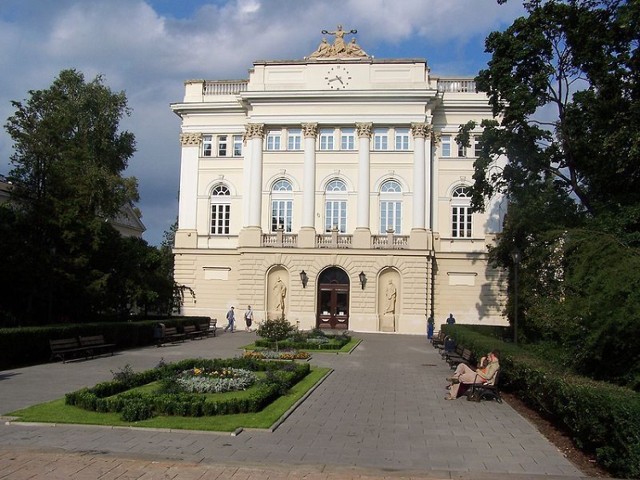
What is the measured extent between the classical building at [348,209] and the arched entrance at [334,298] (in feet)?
0.25

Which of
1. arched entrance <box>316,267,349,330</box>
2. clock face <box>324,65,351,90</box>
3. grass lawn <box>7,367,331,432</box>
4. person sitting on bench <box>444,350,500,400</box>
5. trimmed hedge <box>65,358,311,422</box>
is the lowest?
grass lawn <box>7,367,331,432</box>

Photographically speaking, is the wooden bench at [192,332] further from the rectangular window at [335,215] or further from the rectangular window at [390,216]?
the rectangular window at [390,216]

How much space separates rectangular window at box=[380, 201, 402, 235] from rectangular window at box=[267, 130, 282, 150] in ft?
29.8

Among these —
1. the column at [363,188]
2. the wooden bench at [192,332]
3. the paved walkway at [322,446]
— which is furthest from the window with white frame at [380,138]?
the paved walkway at [322,446]

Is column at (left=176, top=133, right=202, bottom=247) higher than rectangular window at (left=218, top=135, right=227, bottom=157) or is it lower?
lower

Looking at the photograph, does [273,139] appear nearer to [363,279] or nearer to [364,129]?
[364,129]

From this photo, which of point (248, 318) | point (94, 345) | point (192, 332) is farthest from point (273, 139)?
point (94, 345)

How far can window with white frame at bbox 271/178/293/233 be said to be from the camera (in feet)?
165

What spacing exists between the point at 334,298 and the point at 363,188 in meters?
8.15

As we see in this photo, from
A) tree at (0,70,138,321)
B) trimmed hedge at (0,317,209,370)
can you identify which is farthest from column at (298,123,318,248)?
trimmed hedge at (0,317,209,370)

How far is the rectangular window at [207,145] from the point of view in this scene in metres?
53.5

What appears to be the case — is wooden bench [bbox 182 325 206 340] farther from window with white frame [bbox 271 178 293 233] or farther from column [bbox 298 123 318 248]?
window with white frame [bbox 271 178 293 233]

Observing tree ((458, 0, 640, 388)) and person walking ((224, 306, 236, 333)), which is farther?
person walking ((224, 306, 236, 333))

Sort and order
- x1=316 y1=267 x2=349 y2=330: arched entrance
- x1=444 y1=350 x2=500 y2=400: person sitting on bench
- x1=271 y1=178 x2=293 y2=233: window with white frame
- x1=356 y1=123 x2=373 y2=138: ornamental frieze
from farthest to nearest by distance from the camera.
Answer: x1=271 y1=178 x2=293 y2=233: window with white frame
x1=356 y1=123 x2=373 y2=138: ornamental frieze
x1=316 y1=267 x2=349 y2=330: arched entrance
x1=444 y1=350 x2=500 y2=400: person sitting on bench
